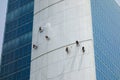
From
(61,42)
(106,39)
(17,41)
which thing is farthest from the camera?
(17,41)

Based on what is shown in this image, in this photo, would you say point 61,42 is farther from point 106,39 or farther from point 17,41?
point 17,41

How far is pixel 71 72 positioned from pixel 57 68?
9.52 feet

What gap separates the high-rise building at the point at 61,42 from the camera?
67438 millimetres

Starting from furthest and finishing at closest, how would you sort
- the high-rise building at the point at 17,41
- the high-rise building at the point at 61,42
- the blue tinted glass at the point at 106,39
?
the high-rise building at the point at 17,41, the blue tinted glass at the point at 106,39, the high-rise building at the point at 61,42

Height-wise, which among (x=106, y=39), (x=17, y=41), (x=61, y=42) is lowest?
(x=61, y=42)

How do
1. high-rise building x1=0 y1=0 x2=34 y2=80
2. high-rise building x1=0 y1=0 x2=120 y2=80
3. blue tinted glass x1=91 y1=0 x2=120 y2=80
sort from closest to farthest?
high-rise building x1=0 y1=0 x2=120 y2=80 → blue tinted glass x1=91 y1=0 x2=120 y2=80 → high-rise building x1=0 y1=0 x2=34 y2=80

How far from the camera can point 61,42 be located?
70.7m

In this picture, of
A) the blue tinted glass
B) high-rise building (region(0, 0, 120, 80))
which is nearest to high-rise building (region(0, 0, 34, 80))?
high-rise building (region(0, 0, 120, 80))

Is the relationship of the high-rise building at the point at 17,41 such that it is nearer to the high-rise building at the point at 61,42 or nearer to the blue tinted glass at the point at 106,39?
the high-rise building at the point at 61,42

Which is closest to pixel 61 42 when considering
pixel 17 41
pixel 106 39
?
pixel 106 39

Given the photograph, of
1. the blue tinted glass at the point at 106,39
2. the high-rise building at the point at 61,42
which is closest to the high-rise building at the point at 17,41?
the high-rise building at the point at 61,42

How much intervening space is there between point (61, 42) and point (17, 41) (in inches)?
412

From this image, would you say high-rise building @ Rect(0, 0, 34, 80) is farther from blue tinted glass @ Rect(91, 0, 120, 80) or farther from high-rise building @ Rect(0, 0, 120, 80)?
blue tinted glass @ Rect(91, 0, 120, 80)

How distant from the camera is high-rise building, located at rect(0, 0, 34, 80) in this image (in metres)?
73.1
